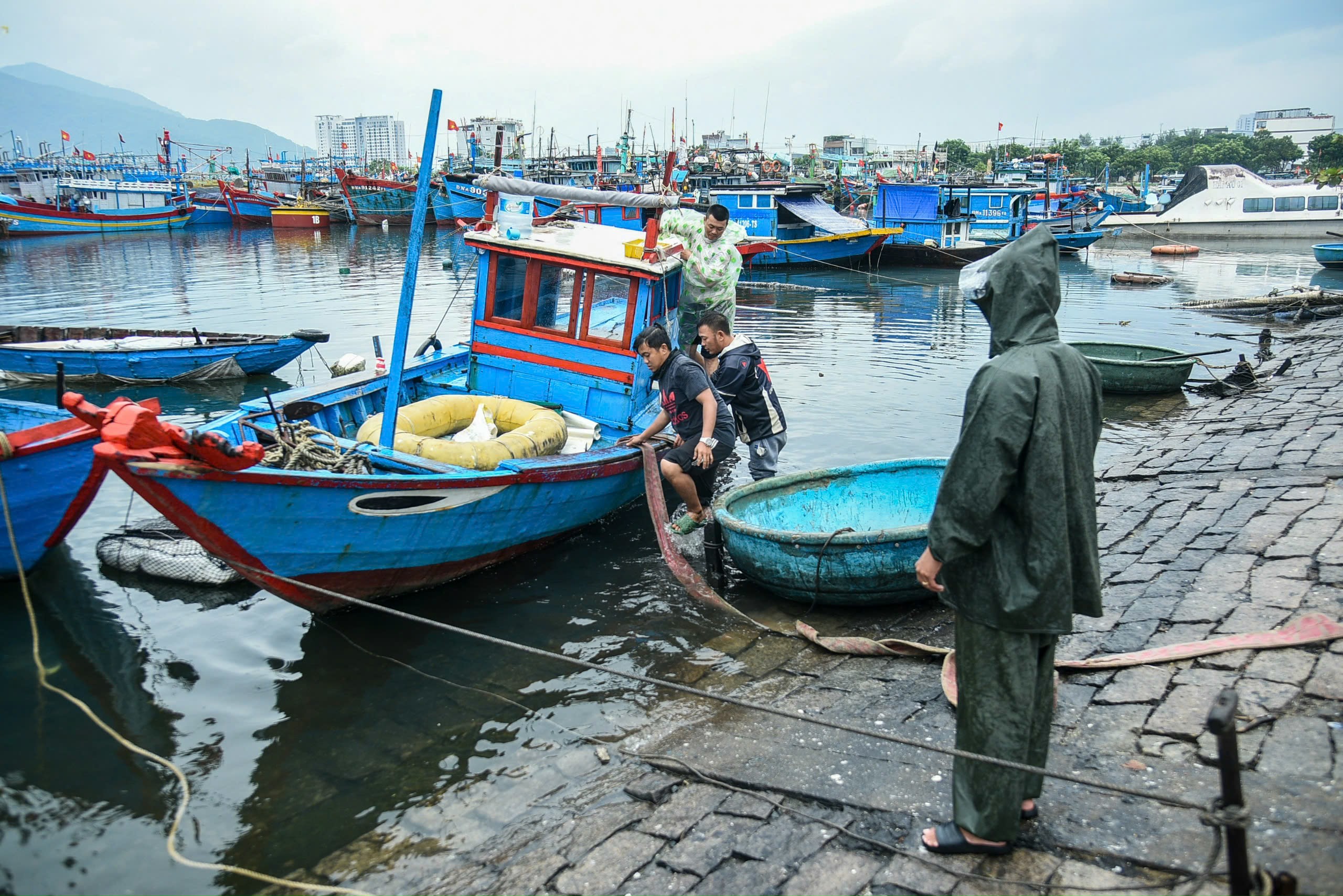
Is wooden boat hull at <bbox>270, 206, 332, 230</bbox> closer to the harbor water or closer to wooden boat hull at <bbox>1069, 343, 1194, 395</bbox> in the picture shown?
the harbor water

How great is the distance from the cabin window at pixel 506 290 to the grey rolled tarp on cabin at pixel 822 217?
2528 centimetres

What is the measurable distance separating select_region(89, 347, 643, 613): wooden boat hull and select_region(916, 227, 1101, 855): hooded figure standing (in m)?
3.76

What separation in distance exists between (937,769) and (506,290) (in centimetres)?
594

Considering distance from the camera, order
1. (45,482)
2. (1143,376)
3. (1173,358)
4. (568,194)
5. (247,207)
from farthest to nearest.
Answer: (247,207)
(1173,358)
(1143,376)
(568,194)
(45,482)

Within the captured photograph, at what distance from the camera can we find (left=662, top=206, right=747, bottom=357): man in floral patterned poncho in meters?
9.12

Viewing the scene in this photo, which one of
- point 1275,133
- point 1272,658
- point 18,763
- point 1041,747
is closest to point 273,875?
point 18,763

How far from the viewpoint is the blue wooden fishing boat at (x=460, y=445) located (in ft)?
16.4

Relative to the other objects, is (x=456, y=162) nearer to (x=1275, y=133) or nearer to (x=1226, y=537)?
(x=1226, y=537)

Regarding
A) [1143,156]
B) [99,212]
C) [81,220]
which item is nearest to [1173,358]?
[81,220]

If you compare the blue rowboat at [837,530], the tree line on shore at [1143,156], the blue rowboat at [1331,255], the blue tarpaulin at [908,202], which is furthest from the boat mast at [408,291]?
the tree line on shore at [1143,156]

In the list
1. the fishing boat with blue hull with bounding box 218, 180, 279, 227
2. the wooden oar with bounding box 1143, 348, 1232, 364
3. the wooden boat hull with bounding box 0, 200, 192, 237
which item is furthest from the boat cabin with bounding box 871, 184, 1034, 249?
the wooden boat hull with bounding box 0, 200, 192, 237

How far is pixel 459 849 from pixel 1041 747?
8.23ft

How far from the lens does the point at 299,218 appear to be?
48.5 meters

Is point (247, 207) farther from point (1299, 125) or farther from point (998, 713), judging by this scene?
point (1299, 125)
